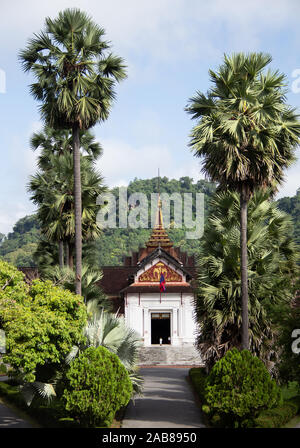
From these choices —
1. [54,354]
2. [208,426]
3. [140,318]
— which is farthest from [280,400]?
[140,318]

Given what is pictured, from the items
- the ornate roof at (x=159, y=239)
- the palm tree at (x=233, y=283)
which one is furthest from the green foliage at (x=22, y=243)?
the palm tree at (x=233, y=283)

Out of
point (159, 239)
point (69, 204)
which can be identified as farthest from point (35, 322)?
point (159, 239)

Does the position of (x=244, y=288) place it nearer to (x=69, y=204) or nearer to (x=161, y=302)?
(x=69, y=204)

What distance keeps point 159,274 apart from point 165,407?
2634cm

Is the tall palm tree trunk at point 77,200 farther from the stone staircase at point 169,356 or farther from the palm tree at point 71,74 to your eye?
the stone staircase at point 169,356

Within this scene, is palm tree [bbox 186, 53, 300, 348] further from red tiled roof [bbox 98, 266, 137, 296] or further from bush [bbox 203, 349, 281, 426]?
red tiled roof [bbox 98, 266, 137, 296]

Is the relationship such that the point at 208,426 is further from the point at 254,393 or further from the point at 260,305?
the point at 260,305

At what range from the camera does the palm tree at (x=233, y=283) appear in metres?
24.5

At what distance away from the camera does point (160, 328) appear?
51500 millimetres

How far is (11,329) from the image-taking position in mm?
18875

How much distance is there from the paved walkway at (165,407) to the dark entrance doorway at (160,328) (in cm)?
1672

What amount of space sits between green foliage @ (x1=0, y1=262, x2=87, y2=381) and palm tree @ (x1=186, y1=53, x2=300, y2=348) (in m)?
5.99
